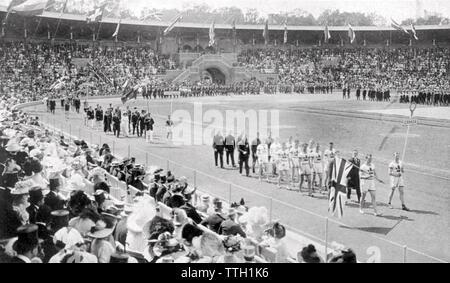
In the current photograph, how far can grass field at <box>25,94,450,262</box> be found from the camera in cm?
1070

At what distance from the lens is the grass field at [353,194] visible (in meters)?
10.7

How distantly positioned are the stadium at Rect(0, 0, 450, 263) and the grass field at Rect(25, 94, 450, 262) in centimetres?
8

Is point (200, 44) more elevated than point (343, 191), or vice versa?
point (200, 44)

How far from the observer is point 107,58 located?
200 ft

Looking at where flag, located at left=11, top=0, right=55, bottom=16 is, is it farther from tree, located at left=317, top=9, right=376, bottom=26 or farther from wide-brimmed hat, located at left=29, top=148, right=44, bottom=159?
tree, located at left=317, top=9, right=376, bottom=26

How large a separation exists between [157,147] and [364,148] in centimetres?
894

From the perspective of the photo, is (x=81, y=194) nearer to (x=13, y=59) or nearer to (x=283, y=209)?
(x=283, y=209)

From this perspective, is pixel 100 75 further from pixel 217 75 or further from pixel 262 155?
pixel 262 155

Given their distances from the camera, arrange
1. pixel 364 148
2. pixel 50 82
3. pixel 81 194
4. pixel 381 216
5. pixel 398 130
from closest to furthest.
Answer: pixel 81 194 → pixel 381 216 → pixel 364 148 → pixel 398 130 → pixel 50 82

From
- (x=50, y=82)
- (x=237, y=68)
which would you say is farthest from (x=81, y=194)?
(x=237, y=68)

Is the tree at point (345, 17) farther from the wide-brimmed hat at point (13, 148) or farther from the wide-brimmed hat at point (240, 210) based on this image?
the wide-brimmed hat at point (240, 210)

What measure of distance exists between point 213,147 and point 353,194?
5860 millimetres

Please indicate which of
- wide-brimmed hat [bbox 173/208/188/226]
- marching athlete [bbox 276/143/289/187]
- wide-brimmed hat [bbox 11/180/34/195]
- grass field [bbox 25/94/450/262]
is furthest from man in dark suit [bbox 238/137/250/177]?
wide-brimmed hat [bbox 11/180/34/195]
